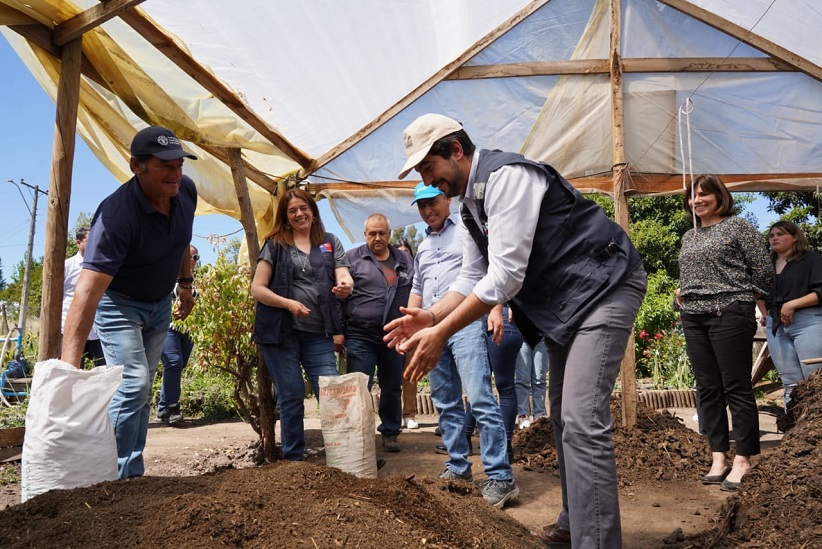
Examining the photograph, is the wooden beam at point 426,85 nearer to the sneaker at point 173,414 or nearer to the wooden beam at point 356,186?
the wooden beam at point 356,186

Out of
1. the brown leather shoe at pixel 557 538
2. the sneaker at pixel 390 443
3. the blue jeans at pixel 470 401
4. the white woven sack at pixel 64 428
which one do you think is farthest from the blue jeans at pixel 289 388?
the brown leather shoe at pixel 557 538

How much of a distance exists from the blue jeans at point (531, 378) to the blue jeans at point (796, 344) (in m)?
1.92

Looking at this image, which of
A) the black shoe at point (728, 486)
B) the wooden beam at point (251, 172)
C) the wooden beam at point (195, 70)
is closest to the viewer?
the wooden beam at point (195, 70)

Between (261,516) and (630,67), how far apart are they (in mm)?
5360

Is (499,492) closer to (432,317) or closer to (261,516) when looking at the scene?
(432,317)

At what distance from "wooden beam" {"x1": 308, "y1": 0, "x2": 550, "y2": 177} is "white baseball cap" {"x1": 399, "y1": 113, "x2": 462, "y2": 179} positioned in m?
3.76

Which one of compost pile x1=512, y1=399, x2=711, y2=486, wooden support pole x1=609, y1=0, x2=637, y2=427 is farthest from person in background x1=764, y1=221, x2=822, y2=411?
wooden support pole x1=609, y1=0, x2=637, y2=427

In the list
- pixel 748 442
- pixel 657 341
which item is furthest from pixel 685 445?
pixel 657 341

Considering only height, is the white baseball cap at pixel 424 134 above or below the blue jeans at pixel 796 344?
above

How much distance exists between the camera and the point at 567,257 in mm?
2580

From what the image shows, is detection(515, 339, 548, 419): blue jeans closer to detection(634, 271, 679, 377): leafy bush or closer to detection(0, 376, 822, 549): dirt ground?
detection(0, 376, 822, 549): dirt ground

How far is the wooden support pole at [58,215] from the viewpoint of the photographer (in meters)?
3.26

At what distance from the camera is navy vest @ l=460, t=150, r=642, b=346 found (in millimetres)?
2539

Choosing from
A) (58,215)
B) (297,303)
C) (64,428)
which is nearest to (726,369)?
(297,303)
